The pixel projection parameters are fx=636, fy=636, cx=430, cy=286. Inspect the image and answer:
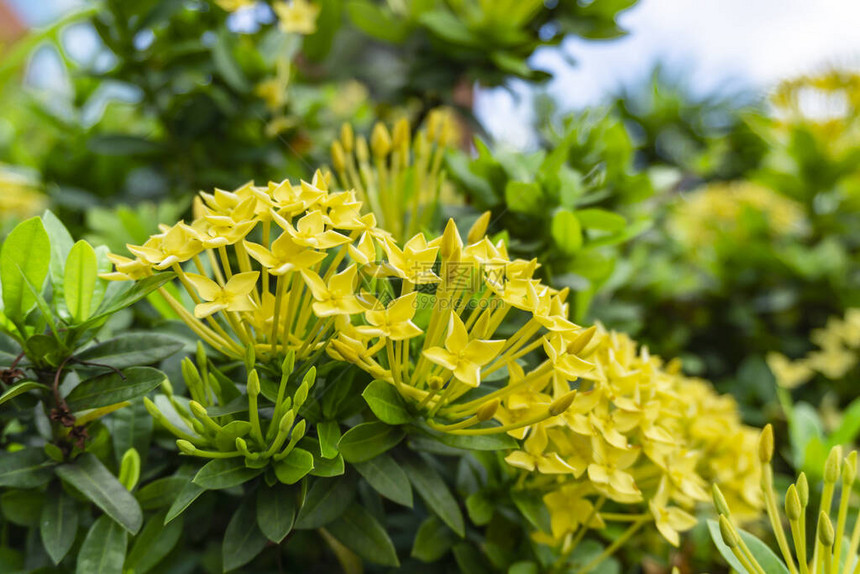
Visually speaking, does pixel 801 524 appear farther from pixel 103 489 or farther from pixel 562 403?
pixel 103 489

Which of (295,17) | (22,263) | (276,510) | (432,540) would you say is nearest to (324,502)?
(276,510)

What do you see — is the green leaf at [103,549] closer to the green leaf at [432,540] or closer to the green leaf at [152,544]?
the green leaf at [152,544]

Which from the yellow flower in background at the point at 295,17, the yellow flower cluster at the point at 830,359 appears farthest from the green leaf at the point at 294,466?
the yellow flower cluster at the point at 830,359

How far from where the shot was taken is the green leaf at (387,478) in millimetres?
562

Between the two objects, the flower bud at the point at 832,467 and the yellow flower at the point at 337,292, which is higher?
the yellow flower at the point at 337,292

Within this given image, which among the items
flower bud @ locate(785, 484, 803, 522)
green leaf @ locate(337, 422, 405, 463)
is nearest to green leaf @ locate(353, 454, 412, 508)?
green leaf @ locate(337, 422, 405, 463)

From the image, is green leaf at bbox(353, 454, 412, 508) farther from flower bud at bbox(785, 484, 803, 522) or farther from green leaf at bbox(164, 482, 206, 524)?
flower bud at bbox(785, 484, 803, 522)

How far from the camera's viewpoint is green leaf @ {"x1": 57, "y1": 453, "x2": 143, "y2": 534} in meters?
0.56

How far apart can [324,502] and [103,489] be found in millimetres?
204

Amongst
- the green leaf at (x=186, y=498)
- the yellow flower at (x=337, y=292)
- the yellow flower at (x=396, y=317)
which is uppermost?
the yellow flower at (x=337, y=292)

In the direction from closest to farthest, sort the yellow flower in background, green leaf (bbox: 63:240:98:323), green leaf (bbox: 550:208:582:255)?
1. green leaf (bbox: 63:240:98:323)
2. green leaf (bbox: 550:208:582:255)
3. the yellow flower in background

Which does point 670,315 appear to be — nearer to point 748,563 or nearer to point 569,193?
point 569,193

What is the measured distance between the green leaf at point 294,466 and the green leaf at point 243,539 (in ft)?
0.24

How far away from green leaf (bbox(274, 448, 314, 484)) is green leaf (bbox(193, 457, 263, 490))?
2 cm
